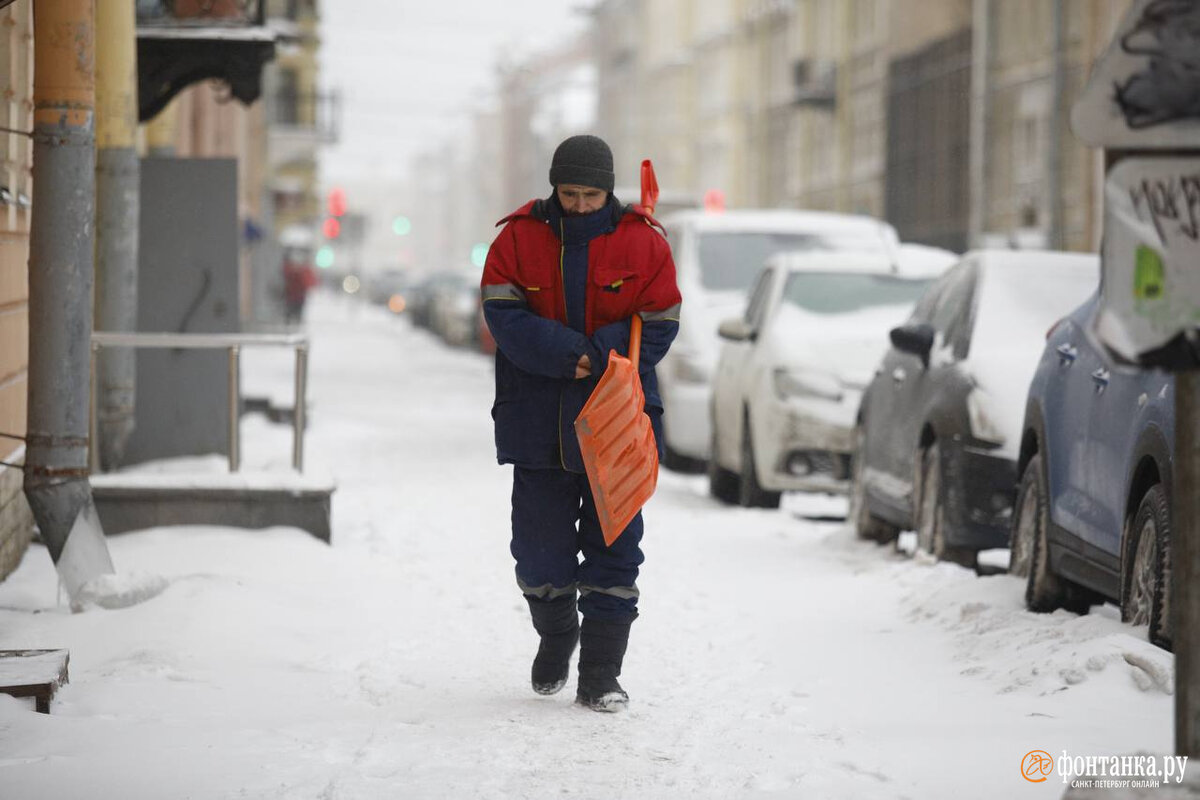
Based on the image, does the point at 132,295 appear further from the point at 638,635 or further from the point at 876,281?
the point at 876,281

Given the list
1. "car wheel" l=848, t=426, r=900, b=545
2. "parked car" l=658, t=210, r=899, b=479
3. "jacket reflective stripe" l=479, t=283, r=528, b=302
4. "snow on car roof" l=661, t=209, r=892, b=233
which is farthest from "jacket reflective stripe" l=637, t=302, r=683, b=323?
"snow on car roof" l=661, t=209, r=892, b=233

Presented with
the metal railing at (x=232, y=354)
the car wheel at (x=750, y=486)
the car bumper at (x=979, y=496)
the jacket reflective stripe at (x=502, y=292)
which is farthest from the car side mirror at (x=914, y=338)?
the jacket reflective stripe at (x=502, y=292)

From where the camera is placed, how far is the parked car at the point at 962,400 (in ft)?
31.2

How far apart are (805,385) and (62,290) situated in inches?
236

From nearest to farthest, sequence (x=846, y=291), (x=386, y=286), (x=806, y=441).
Answer: (x=806, y=441) < (x=846, y=291) < (x=386, y=286)

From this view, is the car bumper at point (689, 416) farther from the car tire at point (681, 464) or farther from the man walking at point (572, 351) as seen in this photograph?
the man walking at point (572, 351)

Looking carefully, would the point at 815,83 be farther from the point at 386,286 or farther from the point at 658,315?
the point at 658,315

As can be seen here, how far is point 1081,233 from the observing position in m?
36.5

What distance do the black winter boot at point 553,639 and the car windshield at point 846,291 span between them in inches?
281

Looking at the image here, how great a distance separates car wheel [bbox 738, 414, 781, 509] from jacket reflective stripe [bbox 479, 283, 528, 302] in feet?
23.1

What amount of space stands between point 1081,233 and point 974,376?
27661mm

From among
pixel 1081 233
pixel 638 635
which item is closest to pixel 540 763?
pixel 638 635

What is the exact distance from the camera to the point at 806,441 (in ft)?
42.3

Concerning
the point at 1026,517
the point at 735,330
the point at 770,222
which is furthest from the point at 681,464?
the point at 1026,517
